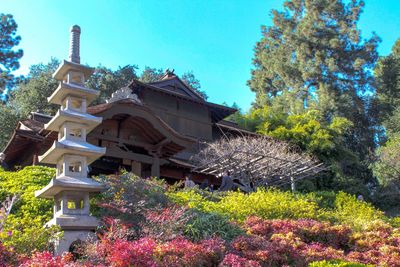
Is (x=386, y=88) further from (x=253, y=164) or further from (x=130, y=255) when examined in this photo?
(x=130, y=255)

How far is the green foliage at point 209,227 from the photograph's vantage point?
9406 mm

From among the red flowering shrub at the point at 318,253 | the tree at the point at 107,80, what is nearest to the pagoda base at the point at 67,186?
the red flowering shrub at the point at 318,253

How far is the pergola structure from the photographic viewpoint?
20.3 m

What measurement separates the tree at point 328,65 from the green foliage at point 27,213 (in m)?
29.5

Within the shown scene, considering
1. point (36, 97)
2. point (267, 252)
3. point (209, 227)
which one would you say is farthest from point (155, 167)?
point (36, 97)

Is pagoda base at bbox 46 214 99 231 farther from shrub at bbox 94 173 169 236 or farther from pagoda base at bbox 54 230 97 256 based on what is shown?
shrub at bbox 94 173 169 236

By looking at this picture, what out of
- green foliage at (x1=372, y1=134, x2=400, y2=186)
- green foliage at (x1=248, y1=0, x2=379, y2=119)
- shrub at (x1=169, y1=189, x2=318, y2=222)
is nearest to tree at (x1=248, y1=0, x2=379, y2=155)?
green foliage at (x1=248, y1=0, x2=379, y2=119)

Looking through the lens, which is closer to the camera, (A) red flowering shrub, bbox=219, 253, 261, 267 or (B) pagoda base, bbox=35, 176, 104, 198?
(A) red flowering shrub, bbox=219, 253, 261, 267

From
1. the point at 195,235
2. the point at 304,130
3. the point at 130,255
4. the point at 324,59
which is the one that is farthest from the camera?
the point at 324,59

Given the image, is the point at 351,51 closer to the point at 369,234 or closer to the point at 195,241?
the point at 369,234

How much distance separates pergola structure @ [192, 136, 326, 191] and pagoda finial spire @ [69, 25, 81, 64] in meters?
9.60

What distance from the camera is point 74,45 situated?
10828 millimetres

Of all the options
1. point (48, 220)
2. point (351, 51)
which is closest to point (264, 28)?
point (351, 51)

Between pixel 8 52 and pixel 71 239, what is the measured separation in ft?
116
